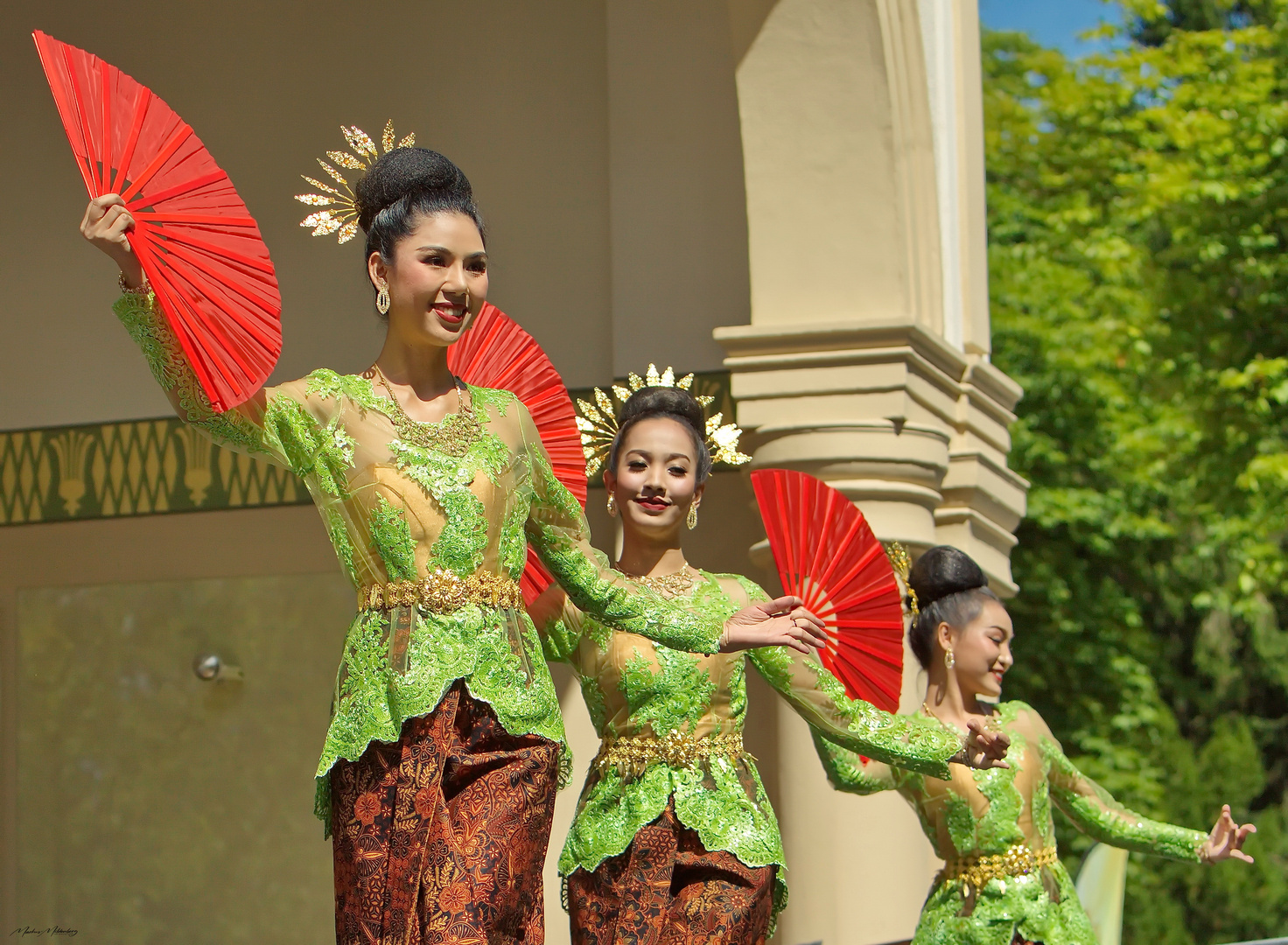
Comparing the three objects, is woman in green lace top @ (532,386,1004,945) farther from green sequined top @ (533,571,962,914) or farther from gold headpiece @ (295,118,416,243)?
gold headpiece @ (295,118,416,243)

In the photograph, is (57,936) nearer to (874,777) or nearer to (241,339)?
(874,777)

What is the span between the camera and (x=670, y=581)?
4.50m

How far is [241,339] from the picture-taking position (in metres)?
3.36

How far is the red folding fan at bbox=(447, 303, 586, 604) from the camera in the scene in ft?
13.8

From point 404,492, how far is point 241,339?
391 millimetres

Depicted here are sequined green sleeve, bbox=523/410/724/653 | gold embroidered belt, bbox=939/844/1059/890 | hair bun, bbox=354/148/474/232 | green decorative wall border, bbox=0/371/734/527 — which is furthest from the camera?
green decorative wall border, bbox=0/371/734/527

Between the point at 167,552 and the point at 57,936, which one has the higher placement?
the point at 167,552

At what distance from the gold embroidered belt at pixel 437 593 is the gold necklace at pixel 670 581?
3.33ft

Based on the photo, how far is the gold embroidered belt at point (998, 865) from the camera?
5016mm

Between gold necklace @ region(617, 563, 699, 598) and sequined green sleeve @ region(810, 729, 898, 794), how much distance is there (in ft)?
2.05

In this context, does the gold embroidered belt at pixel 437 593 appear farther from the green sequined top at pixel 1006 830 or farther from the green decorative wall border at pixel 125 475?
the green decorative wall border at pixel 125 475

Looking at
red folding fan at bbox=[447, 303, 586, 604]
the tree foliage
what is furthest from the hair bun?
the tree foliage

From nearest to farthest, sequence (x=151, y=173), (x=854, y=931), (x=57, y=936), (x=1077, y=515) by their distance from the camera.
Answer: (x=151, y=173) → (x=854, y=931) → (x=57, y=936) → (x=1077, y=515)

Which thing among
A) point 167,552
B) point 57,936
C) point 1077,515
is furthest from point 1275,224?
point 57,936
